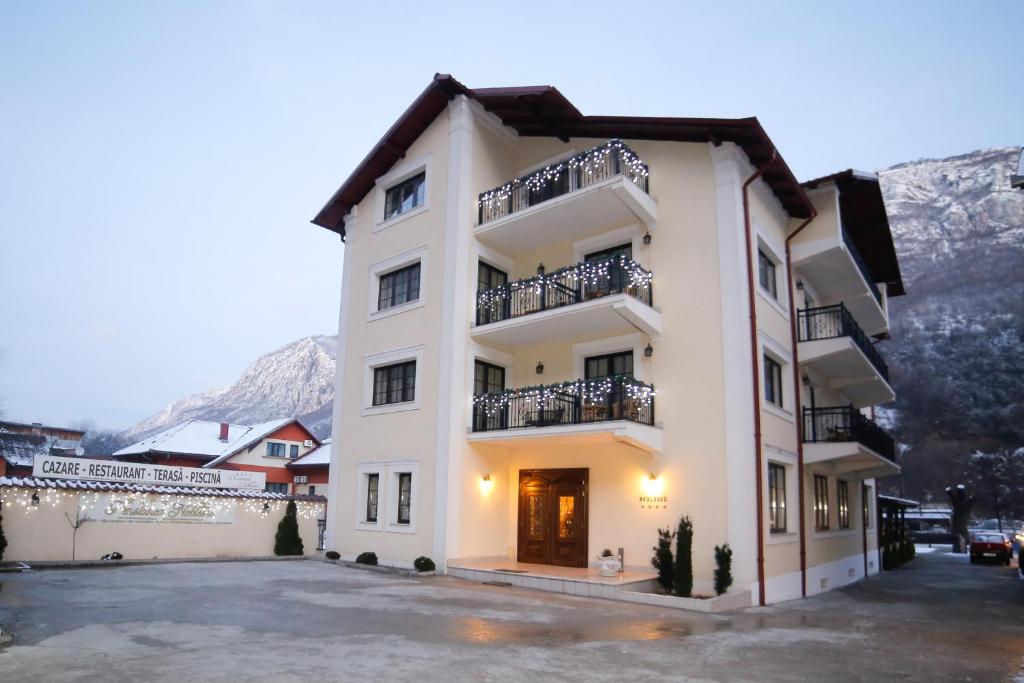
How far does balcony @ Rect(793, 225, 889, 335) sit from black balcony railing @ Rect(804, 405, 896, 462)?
12.3 ft

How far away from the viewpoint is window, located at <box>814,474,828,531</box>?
57.0 feet

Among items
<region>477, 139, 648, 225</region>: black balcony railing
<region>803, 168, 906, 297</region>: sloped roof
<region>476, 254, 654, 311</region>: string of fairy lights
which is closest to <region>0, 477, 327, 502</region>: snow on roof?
<region>476, 254, 654, 311</region>: string of fairy lights

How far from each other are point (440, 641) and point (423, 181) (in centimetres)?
1398

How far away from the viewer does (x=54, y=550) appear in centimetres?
1638

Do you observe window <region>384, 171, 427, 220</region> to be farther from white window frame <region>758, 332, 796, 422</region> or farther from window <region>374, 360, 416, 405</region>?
white window frame <region>758, 332, 796, 422</region>

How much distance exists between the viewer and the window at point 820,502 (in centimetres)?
1737

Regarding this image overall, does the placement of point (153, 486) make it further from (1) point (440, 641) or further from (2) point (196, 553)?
(1) point (440, 641)

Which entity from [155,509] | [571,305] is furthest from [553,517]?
[155,509]

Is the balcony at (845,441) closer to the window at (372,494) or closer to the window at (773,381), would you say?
the window at (773,381)

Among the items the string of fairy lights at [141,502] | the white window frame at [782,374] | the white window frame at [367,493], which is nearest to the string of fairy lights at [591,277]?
the white window frame at [782,374]

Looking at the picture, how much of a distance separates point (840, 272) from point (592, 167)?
7.77 m

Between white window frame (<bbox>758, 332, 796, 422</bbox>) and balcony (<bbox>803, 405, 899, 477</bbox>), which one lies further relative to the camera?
balcony (<bbox>803, 405, 899, 477</bbox>)

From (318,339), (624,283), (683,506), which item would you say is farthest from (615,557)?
(318,339)

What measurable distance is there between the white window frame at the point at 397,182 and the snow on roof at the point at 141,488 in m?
8.53
